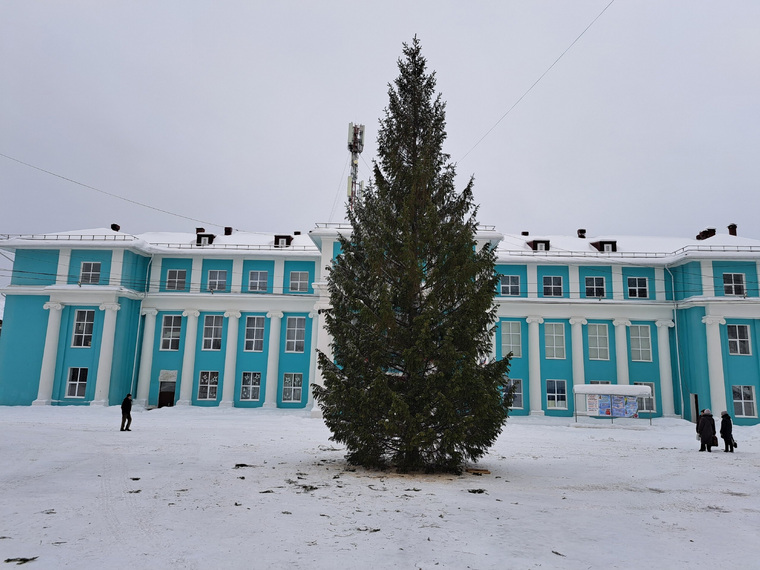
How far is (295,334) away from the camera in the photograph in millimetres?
38250

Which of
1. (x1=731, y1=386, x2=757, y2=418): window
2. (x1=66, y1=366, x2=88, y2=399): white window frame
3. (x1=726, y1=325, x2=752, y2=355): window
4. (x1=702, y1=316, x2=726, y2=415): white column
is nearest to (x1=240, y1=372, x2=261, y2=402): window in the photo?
(x1=66, y1=366, x2=88, y2=399): white window frame

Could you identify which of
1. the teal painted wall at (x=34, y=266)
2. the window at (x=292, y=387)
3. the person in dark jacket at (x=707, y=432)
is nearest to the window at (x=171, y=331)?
the teal painted wall at (x=34, y=266)

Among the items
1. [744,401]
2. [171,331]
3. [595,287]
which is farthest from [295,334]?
[744,401]

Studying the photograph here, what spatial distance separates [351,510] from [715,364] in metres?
32.6

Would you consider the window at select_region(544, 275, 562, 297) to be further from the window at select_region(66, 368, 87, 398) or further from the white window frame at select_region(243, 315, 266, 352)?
the window at select_region(66, 368, 87, 398)

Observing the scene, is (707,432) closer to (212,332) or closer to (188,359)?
(212,332)

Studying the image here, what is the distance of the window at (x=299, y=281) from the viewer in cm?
3860

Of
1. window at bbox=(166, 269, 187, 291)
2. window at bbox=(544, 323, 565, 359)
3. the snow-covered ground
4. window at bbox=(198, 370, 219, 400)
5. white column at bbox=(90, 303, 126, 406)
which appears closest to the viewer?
the snow-covered ground

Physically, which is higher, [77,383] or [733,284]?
[733,284]

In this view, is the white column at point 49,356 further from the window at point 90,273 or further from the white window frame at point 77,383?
the window at point 90,273

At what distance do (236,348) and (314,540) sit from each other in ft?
106

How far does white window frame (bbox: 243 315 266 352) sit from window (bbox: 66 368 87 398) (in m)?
10.3

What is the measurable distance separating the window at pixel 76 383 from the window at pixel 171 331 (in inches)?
207

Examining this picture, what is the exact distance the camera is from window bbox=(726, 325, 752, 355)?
33.9m
